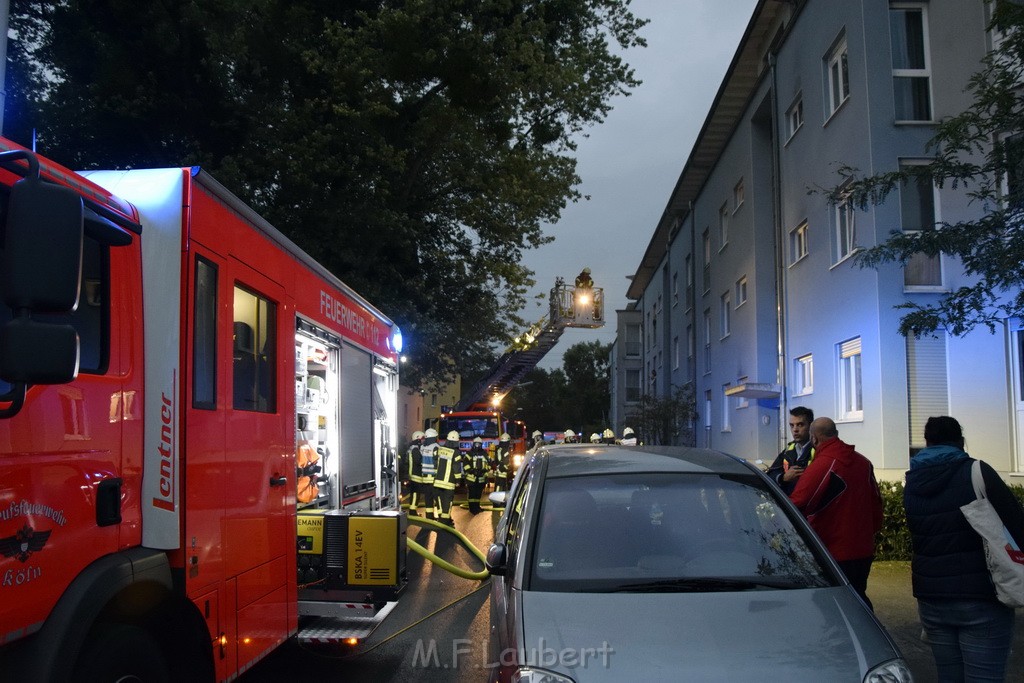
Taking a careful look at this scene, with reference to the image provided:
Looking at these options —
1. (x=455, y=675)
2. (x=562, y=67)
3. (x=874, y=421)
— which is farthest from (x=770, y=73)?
(x=455, y=675)

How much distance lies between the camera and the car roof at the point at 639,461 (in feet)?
15.0

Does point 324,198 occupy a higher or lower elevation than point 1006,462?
higher

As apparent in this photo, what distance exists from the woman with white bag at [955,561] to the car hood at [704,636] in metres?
0.75

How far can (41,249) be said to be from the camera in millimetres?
2504

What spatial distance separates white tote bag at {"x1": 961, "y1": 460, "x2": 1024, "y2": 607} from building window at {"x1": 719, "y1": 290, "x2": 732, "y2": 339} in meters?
20.6

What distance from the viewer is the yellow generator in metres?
5.70

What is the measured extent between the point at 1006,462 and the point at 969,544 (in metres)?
9.43

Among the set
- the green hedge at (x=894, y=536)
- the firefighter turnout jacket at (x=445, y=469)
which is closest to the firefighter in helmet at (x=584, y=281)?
the firefighter turnout jacket at (x=445, y=469)

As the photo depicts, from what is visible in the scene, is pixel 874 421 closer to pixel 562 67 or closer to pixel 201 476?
pixel 562 67

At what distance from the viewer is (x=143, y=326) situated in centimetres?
368

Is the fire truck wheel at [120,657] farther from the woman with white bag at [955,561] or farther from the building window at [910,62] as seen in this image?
the building window at [910,62]

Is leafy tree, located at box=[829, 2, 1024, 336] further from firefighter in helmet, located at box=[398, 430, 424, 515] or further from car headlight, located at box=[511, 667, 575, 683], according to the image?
firefighter in helmet, located at box=[398, 430, 424, 515]

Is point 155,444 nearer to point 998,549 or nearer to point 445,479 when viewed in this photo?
point 998,549

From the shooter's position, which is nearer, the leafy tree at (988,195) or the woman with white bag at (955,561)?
the woman with white bag at (955,561)
